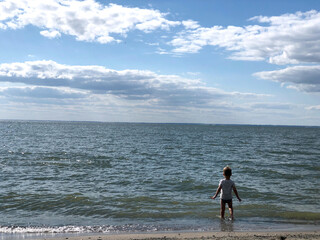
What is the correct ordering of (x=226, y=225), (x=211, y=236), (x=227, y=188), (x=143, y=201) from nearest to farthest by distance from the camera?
(x=211, y=236)
(x=226, y=225)
(x=227, y=188)
(x=143, y=201)

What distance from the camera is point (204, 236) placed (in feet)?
27.5

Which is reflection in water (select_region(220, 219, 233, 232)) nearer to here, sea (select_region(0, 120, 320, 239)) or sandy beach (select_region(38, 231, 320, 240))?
sea (select_region(0, 120, 320, 239))

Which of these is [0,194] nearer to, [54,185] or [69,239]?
[54,185]

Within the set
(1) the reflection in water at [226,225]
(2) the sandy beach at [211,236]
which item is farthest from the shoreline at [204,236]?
(1) the reflection in water at [226,225]

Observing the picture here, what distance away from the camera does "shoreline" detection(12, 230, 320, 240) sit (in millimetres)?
8078

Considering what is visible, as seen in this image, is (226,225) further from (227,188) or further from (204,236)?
(204,236)

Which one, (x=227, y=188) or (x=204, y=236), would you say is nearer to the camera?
(x=204, y=236)

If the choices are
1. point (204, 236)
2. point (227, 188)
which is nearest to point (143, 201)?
point (227, 188)

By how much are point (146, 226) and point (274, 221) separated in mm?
4411

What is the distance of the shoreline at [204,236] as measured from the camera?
8.08 meters

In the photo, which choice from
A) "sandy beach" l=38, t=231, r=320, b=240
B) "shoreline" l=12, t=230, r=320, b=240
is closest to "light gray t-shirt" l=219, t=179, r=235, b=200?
"shoreline" l=12, t=230, r=320, b=240

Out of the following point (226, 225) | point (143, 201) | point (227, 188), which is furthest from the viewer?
point (143, 201)

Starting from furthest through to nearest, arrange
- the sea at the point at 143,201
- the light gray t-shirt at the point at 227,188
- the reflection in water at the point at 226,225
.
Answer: the light gray t-shirt at the point at 227,188 → the sea at the point at 143,201 → the reflection in water at the point at 226,225

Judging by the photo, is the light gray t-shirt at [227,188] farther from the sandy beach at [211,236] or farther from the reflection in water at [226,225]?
the sandy beach at [211,236]
